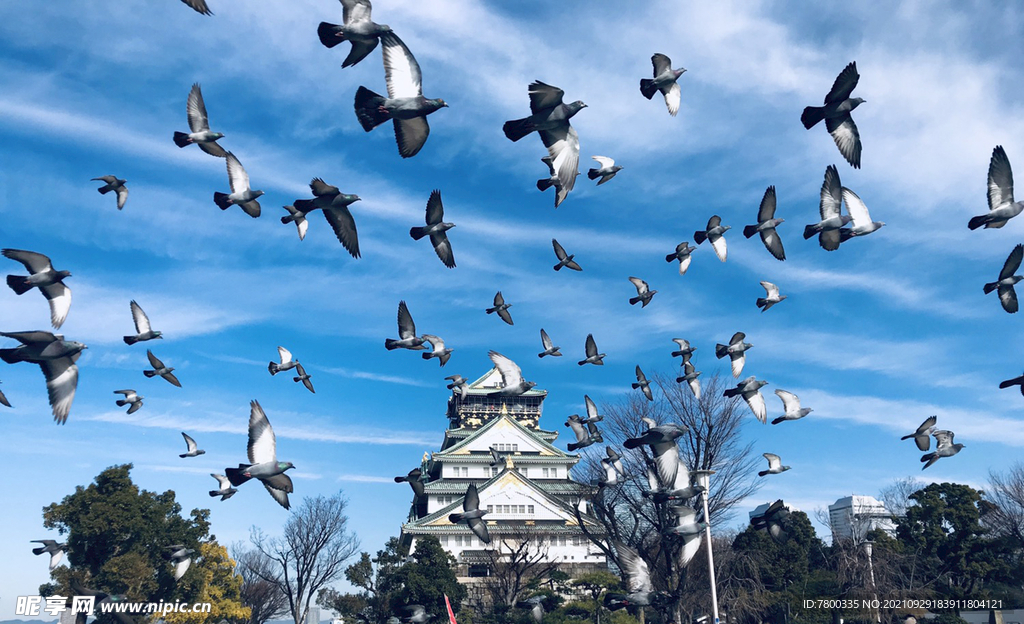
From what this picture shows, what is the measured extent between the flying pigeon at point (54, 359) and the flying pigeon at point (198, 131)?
388cm

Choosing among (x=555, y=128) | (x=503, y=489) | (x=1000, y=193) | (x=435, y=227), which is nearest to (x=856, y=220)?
(x=1000, y=193)

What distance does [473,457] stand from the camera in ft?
204

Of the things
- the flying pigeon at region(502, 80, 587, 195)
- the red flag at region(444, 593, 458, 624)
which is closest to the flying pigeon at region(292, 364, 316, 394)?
the flying pigeon at region(502, 80, 587, 195)

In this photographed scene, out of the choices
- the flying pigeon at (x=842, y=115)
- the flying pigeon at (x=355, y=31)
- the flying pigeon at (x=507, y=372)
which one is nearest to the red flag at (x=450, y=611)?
the flying pigeon at (x=507, y=372)

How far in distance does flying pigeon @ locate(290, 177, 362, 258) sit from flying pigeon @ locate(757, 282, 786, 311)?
9.02 metres

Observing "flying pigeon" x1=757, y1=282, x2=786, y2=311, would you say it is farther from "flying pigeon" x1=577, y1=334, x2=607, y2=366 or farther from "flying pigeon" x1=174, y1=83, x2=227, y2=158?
"flying pigeon" x1=174, y1=83, x2=227, y2=158

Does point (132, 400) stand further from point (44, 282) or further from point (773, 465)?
point (773, 465)

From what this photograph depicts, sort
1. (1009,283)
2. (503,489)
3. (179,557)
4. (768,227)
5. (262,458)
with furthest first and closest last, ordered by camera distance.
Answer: (503,489) → (179,557) → (768,227) → (1009,283) → (262,458)

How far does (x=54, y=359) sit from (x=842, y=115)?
43.1 ft

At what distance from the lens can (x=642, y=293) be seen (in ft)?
58.8

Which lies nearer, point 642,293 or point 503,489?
point 642,293

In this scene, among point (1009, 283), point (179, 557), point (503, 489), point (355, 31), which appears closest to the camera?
point (355, 31)

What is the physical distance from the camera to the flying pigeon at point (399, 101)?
33.8 feet

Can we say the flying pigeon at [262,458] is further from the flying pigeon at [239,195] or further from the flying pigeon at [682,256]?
the flying pigeon at [682,256]
